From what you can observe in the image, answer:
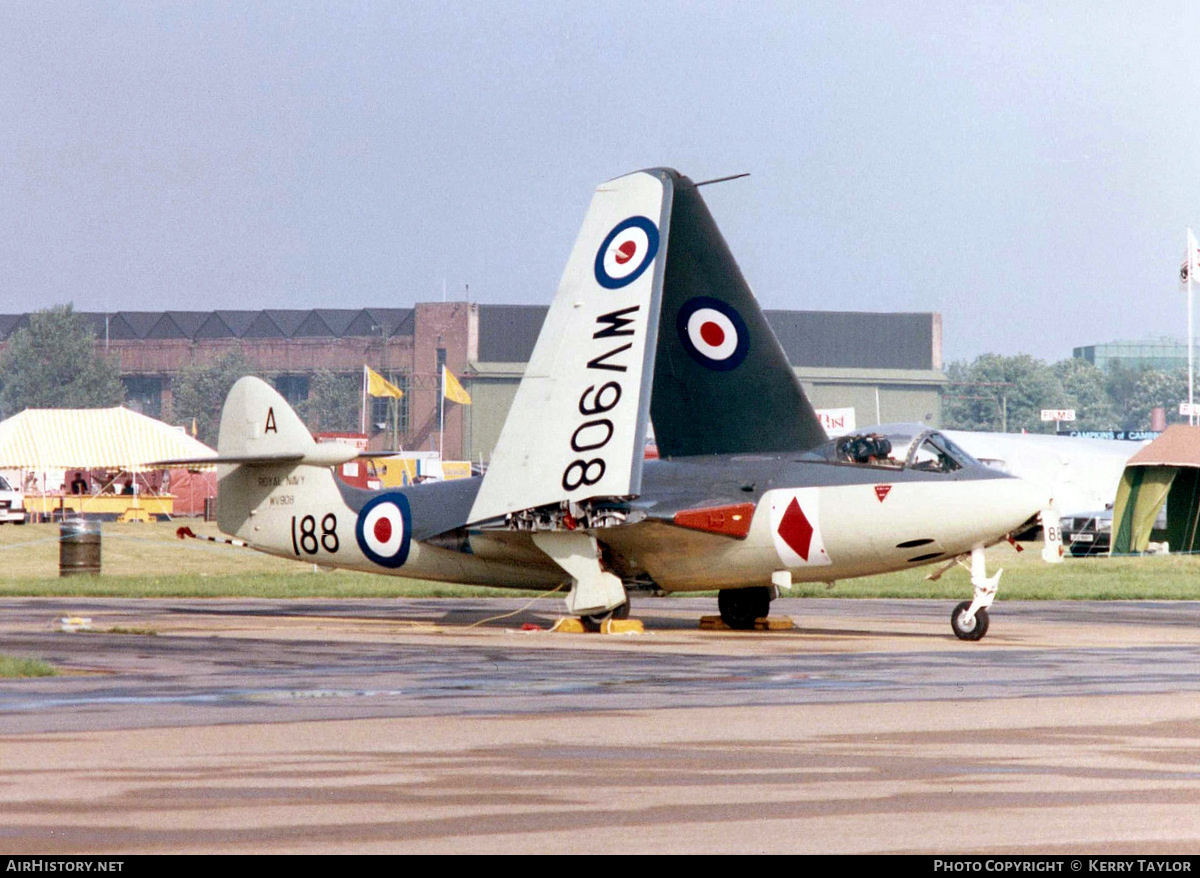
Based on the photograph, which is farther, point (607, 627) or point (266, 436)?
point (266, 436)

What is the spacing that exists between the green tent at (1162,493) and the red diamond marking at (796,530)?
28.5 m

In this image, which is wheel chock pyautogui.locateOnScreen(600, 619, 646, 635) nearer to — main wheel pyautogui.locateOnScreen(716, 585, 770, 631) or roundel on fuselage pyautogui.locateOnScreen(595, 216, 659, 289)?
main wheel pyautogui.locateOnScreen(716, 585, 770, 631)

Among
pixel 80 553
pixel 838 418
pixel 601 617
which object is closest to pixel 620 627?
pixel 601 617

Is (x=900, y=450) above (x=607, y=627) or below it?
above

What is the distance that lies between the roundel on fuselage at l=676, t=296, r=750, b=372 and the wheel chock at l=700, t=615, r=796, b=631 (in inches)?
144

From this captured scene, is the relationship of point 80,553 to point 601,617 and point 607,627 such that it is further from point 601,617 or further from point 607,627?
point 607,627

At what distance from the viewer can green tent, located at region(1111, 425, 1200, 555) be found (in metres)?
48.1

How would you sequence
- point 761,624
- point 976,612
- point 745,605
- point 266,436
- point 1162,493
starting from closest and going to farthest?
point 976,612, point 761,624, point 745,605, point 266,436, point 1162,493

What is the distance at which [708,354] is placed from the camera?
81.3 feet

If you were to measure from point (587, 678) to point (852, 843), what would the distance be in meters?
8.23

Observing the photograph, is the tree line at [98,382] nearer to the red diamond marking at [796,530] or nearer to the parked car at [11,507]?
the parked car at [11,507]

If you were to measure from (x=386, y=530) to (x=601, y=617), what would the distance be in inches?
143

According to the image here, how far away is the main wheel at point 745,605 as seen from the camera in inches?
945

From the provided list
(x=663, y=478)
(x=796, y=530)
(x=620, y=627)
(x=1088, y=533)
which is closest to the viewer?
(x=796, y=530)
